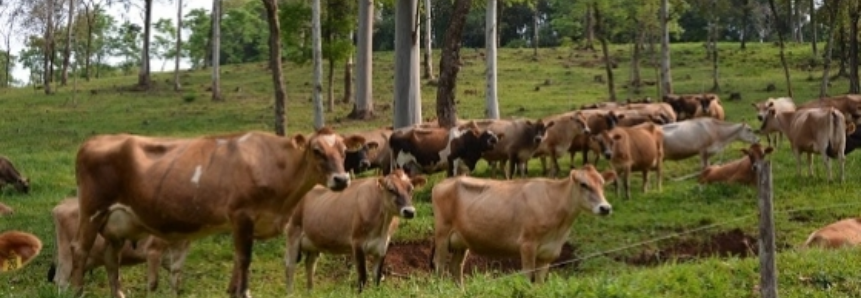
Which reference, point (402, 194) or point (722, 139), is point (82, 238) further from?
point (722, 139)

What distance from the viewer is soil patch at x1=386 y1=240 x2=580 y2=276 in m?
16.3

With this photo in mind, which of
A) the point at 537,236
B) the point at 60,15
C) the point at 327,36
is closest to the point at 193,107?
the point at 327,36

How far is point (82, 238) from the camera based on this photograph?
1054 cm

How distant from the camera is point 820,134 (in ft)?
69.9

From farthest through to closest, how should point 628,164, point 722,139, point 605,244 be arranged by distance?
point 722,139
point 628,164
point 605,244

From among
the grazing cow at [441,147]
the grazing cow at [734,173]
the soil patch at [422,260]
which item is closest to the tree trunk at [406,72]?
the grazing cow at [441,147]

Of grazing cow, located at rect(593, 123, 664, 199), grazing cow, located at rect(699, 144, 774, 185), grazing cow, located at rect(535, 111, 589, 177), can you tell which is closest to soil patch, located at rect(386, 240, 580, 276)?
grazing cow, located at rect(593, 123, 664, 199)

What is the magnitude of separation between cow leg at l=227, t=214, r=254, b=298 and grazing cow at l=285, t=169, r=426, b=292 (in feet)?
8.51

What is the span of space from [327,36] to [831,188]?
23718mm

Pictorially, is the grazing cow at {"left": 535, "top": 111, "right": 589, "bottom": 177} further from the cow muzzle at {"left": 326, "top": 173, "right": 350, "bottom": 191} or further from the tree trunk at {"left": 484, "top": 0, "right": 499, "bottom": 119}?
the cow muzzle at {"left": 326, "top": 173, "right": 350, "bottom": 191}

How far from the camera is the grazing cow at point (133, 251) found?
1341 centimetres

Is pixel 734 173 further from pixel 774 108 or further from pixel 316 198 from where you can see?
pixel 316 198

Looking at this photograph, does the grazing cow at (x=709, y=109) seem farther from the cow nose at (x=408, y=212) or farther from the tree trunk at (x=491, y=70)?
the cow nose at (x=408, y=212)

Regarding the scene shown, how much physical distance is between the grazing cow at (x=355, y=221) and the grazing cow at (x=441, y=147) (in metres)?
7.57
